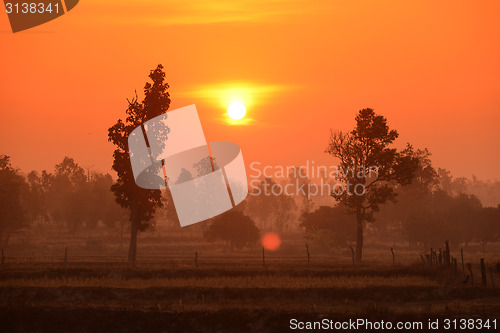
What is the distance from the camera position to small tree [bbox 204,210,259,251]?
10712 cm

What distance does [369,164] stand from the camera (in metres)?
66.8

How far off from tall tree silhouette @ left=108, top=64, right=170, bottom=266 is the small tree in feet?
151

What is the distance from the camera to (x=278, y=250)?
348 feet

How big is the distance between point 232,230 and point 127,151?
49798 mm

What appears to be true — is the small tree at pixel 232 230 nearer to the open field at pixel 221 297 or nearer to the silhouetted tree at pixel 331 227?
the silhouetted tree at pixel 331 227

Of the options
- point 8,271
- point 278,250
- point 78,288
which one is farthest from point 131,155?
point 278,250

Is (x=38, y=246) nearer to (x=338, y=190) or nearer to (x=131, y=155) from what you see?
(x=131, y=155)

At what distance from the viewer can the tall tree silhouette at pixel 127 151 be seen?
6009 cm

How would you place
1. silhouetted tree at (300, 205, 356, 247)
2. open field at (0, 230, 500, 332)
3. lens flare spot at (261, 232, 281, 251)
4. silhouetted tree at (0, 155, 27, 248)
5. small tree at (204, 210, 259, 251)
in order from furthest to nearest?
1. lens flare spot at (261, 232, 281, 251)
2. silhouetted tree at (300, 205, 356, 247)
3. small tree at (204, 210, 259, 251)
4. silhouetted tree at (0, 155, 27, 248)
5. open field at (0, 230, 500, 332)

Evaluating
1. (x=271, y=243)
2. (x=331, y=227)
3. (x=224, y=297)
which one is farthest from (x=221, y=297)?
(x=271, y=243)

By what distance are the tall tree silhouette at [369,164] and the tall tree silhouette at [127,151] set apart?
20444 millimetres

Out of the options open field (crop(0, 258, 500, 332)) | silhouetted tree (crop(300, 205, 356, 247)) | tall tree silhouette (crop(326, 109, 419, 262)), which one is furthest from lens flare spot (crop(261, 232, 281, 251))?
open field (crop(0, 258, 500, 332))

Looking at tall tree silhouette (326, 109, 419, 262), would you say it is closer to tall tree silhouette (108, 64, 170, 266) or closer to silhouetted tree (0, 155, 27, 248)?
tall tree silhouette (108, 64, 170, 266)

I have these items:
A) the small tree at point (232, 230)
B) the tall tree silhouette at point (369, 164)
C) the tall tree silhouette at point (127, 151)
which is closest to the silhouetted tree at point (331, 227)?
the small tree at point (232, 230)
